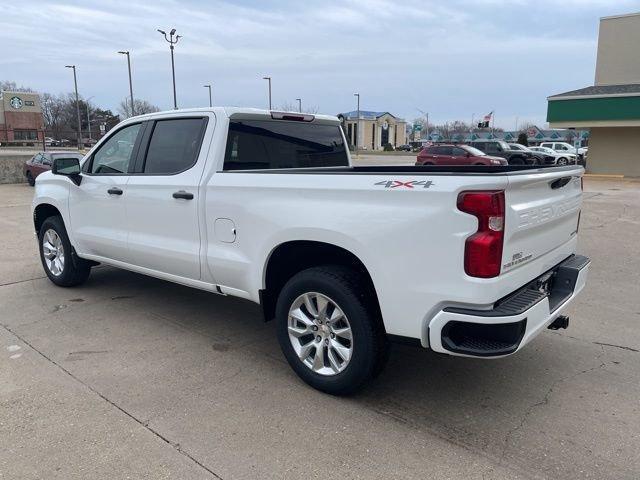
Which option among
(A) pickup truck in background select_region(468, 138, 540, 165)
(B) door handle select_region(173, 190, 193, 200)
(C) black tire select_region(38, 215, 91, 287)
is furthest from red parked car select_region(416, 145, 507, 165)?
(B) door handle select_region(173, 190, 193, 200)

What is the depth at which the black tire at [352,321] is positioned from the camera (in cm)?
336

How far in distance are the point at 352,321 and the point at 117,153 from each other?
3.21m

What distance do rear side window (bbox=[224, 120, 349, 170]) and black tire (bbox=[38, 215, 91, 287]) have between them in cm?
275

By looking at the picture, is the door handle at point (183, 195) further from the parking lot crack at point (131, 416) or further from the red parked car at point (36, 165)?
the red parked car at point (36, 165)

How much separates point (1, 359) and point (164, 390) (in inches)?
60.5

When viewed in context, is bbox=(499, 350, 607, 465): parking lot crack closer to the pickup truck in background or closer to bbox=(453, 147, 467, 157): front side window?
bbox=(453, 147, 467, 157): front side window

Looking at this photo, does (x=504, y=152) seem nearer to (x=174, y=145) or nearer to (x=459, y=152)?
(x=459, y=152)

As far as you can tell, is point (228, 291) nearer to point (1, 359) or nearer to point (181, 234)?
point (181, 234)

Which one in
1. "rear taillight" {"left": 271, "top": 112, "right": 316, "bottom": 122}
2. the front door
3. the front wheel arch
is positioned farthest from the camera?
the front wheel arch

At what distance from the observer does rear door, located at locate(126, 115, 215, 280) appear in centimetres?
435

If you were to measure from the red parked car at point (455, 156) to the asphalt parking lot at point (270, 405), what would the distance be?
23.0m

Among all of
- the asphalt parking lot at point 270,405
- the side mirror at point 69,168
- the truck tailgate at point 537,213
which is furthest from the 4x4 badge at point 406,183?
the side mirror at point 69,168

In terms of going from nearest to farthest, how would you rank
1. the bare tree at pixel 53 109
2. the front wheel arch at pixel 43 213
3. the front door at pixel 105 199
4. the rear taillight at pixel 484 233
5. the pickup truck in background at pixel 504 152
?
the rear taillight at pixel 484 233 < the front door at pixel 105 199 < the front wheel arch at pixel 43 213 < the pickup truck in background at pixel 504 152 < the bare tree at pixel 53 109

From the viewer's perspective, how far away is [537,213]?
3223 mm
